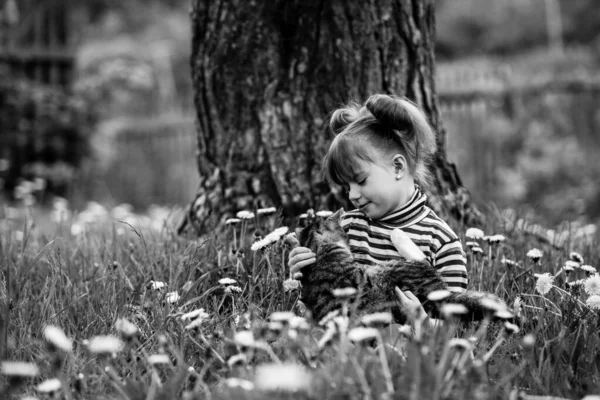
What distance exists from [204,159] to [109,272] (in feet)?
3.22

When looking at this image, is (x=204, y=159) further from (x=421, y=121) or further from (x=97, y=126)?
(x=97, y=126)

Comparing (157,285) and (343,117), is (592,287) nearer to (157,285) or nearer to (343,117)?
(343,117)

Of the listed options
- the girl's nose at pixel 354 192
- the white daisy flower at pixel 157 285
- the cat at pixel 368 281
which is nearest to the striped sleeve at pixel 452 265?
the cat at pixel 368 281

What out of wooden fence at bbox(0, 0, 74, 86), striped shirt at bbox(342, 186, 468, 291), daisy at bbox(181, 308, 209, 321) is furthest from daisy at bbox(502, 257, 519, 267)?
wooden fence at bbox(0, 0, 74, 86)

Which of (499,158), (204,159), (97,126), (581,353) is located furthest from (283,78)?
(97,126)

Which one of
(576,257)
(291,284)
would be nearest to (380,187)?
(291,284)

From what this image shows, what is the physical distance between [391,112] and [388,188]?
0.87 ft

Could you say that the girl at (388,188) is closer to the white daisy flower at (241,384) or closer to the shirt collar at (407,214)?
the shirt collar at (407,214)

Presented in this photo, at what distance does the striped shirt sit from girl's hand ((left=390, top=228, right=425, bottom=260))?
10 centimetres

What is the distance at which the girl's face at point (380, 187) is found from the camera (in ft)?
7.66

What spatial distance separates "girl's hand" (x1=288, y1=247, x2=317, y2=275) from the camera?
2.29 meters

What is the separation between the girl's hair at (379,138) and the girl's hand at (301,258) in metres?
0.29

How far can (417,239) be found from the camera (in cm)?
236

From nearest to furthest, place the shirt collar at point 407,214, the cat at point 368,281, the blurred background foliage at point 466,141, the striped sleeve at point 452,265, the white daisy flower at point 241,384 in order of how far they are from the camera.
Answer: the white daisy flower at point 241,384 → the cat at point 368,281 → the striped sleeve at point 452,265 → the shirt collar at point 407,214 → the blurred background foliage at point 466,141
